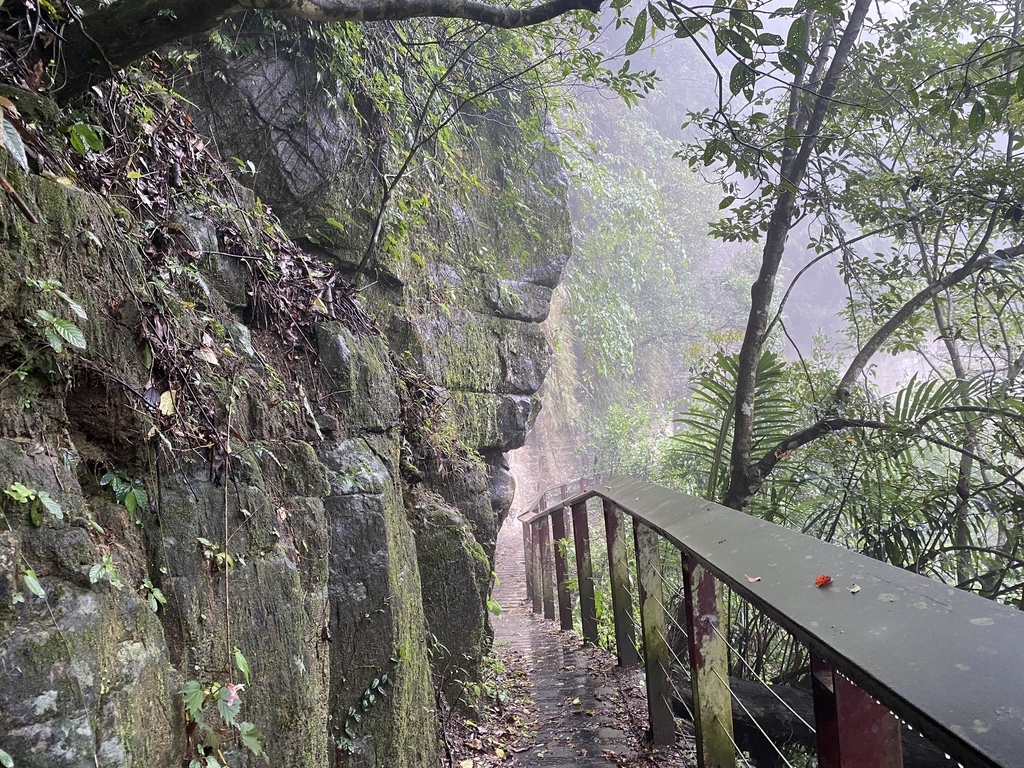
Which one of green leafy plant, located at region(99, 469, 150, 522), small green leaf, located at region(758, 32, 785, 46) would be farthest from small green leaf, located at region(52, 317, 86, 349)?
small green leaf, located at region(758, 32, 785, 46)


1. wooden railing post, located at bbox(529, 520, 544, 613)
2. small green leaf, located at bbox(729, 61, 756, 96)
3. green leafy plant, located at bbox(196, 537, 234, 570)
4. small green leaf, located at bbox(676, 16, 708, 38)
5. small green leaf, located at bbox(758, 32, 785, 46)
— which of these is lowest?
wooden railing post, located at bbox(529, 520, 544, 613)

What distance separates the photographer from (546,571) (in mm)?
7074

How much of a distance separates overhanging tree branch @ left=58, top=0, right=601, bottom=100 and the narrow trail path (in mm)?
2805

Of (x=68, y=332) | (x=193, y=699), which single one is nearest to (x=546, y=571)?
(x=193, y=699)

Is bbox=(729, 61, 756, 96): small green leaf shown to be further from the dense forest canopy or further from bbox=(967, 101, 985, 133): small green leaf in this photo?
bbox=(967, 101, 985, 133): small green leaf

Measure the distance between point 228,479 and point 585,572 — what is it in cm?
303

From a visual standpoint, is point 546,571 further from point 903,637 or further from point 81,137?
point 903,637

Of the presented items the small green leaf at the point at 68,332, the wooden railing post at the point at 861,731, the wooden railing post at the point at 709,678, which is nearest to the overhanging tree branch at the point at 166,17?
the small green leaf at the point at 68,332

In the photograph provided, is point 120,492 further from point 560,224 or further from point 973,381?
point 560,224

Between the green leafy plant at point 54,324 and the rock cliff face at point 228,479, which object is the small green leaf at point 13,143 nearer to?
the rock cliff face at point 228,479

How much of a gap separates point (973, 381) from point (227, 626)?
381 centimetres

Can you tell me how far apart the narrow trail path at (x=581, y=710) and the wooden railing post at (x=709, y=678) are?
26.8 inches

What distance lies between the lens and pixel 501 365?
6879 millimetres

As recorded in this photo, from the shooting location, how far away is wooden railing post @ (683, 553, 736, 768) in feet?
6.21
